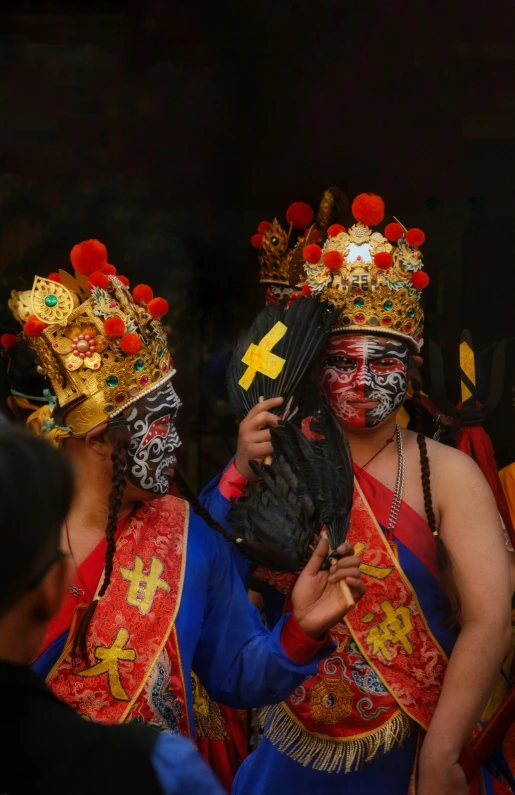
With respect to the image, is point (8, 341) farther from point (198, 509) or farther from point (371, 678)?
point (371, 678)

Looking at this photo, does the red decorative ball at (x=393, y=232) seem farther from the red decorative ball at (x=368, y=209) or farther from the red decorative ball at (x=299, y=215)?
the red decorative ball at (x=299, y=215)

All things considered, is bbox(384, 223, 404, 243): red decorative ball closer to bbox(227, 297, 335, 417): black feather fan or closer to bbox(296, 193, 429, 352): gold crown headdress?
bbox(296, 193, 429, 352): gold crown headdress

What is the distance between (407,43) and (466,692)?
294cm

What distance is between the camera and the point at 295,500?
273 centimetres

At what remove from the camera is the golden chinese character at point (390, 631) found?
307cm

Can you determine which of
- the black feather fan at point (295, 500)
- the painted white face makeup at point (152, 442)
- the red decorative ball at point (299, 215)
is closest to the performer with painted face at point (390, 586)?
the black feather fan at point (295, 500)

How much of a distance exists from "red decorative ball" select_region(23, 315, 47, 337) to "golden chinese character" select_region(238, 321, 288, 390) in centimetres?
66

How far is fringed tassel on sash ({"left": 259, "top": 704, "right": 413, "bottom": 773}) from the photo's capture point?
303cm

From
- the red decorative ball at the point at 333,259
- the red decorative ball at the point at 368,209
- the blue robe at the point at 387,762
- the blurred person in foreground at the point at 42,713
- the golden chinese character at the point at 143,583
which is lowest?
the blue robe at the point at 387,762

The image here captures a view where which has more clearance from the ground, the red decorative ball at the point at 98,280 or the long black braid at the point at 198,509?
the red decorative ball at the point at 98,280

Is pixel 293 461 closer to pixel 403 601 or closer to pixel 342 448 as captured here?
pixel 342 448

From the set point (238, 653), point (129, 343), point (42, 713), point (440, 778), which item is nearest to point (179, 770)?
point (42, 713)

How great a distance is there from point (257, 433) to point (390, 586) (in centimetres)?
58

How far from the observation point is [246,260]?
5.29m
